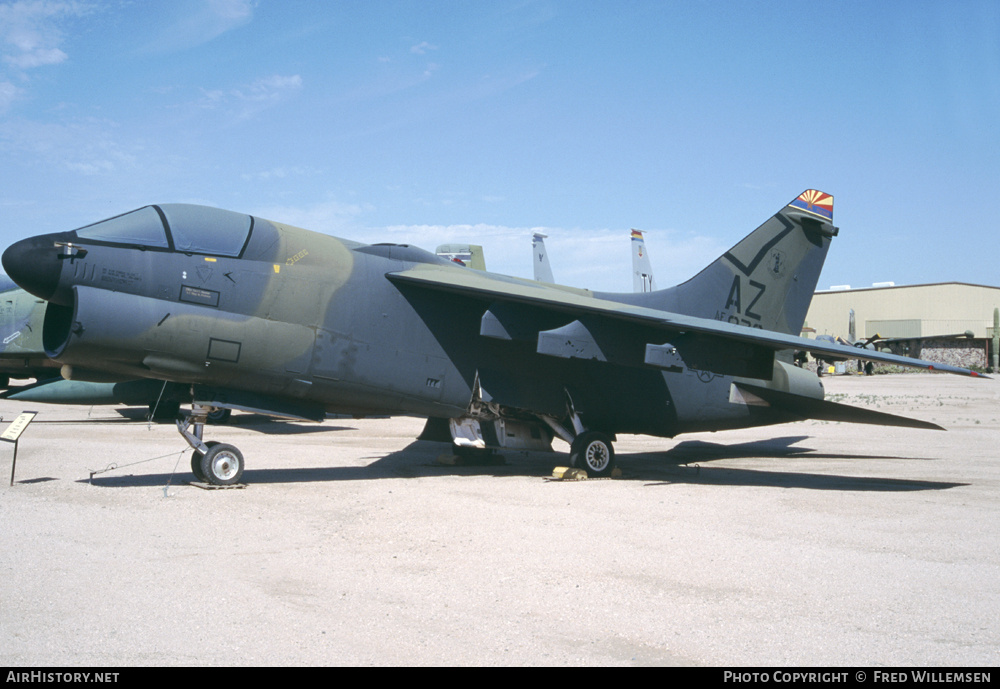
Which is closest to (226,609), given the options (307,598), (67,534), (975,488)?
(307,598)

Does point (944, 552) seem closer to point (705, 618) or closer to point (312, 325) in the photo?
point (705, 618)

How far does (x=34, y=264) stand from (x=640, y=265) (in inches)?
2022

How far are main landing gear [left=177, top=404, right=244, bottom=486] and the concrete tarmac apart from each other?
0.28 metres

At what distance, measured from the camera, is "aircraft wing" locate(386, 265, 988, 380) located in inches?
410

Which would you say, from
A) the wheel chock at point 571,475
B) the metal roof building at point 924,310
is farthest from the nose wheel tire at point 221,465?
the metal roof building at point 924,310

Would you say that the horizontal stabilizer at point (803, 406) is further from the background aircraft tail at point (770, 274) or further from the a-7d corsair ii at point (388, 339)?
the background aircraft tail at point (770, 274)

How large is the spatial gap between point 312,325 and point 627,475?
566 centimetres

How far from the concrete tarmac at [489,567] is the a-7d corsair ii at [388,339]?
116cm

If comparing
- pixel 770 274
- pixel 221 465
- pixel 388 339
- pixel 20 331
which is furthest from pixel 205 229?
pixel 20 331

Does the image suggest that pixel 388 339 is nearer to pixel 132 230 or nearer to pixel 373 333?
pixel 373 333

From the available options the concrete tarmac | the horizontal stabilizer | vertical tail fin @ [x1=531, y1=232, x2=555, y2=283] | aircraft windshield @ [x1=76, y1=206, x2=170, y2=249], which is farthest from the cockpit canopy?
vertical tail fin @ [x1=531, y1=232, x2=555, y2=283]

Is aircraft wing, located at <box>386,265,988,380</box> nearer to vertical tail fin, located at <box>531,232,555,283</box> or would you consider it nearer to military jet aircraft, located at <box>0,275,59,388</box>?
military jet aircraft, located at <box>0,275,59,388</box>

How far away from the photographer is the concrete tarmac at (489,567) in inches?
167

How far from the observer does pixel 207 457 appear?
956cm
